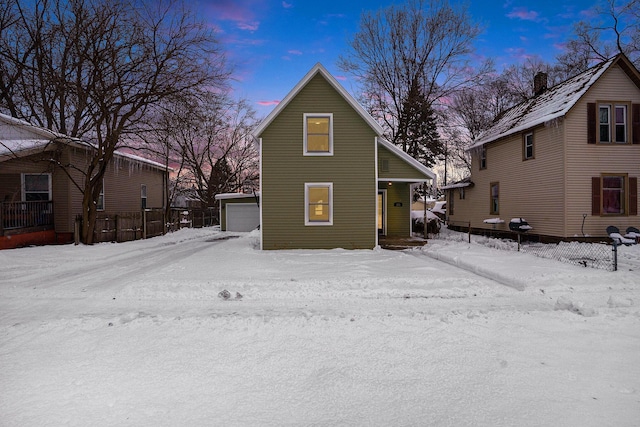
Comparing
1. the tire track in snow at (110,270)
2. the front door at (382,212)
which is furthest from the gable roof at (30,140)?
the front door at (382,212)

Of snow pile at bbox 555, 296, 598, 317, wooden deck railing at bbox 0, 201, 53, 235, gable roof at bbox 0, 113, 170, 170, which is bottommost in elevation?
snow pile at bbox 555, 296, 598, 317

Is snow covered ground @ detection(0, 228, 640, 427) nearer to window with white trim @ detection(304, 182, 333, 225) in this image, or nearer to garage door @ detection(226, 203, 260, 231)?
window with white trim @ detection(304, 182, 333, 225)

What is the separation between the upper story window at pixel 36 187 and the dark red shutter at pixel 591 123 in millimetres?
22863

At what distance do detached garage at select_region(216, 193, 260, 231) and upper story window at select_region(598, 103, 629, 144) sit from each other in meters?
18.4

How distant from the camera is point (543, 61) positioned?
30.2m

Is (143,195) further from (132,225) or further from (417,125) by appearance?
(417,125)

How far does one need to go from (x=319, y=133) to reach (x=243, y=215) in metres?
11.4

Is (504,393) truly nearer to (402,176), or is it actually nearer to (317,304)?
(317,304)

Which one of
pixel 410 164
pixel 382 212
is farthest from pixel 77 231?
pixel 410 164

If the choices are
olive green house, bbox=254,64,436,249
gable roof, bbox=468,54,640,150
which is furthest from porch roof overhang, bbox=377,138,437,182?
gable roof, bbox=468,54,640,150

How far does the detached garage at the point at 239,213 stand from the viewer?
23.0 metres

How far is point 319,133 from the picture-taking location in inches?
532

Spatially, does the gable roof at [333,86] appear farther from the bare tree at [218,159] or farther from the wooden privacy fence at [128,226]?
the bare tree at [218,159]

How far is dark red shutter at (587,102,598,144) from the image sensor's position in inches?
568
